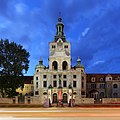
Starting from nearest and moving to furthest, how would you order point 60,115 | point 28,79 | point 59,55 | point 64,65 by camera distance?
point 60,115
point 59,55
point 64,65
point 28,79

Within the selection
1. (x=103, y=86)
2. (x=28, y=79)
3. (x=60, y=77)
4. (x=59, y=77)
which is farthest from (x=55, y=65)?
(x=103, y=86)

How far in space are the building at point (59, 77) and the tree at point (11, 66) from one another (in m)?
15.4

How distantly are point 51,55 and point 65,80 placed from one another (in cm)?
959

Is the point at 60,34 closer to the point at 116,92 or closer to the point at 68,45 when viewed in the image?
the point at 68,45

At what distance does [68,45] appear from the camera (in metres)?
113

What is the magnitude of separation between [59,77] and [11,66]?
2226 centimetres

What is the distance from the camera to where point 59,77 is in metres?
110

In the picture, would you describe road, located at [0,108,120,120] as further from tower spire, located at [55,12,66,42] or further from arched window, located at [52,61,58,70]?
tower spire, located at [55,12,66,42]

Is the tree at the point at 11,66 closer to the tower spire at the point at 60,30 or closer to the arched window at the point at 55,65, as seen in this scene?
the arched window at the point at 55,65

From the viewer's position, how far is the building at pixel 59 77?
108m

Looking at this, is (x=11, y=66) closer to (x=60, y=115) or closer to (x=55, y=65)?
(x=55, y=65)

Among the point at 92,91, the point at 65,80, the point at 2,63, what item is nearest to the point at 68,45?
the point at 65,80

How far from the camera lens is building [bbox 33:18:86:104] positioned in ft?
353

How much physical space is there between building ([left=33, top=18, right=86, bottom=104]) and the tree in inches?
607
